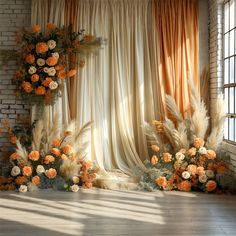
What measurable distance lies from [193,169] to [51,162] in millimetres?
1875

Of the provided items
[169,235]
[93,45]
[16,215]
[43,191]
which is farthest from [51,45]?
[169,235]

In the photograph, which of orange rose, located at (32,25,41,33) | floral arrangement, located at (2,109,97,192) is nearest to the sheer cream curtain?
orange rose, located at (32,25,41,33)

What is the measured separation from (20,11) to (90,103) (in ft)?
5.76

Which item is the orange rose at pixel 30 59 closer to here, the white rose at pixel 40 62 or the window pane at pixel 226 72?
the white rose at pixel 40 62

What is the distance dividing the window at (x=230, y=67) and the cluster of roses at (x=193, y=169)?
427mm

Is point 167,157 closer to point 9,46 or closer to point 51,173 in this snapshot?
point 51,173

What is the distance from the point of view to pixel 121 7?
6.26 metres

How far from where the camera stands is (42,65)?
5809mm

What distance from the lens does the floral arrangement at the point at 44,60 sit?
577 centimetres

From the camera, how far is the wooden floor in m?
3.72

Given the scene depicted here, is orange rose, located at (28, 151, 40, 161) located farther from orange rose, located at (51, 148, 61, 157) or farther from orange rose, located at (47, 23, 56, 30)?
orange rose, located at (47, 23, 56, 30)

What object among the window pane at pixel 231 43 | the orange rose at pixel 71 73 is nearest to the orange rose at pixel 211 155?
the window pane at pixel 231 43

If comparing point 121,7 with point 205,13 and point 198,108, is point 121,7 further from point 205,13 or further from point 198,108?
point 198,108

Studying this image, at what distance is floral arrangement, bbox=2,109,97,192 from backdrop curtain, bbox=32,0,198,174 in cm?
49
